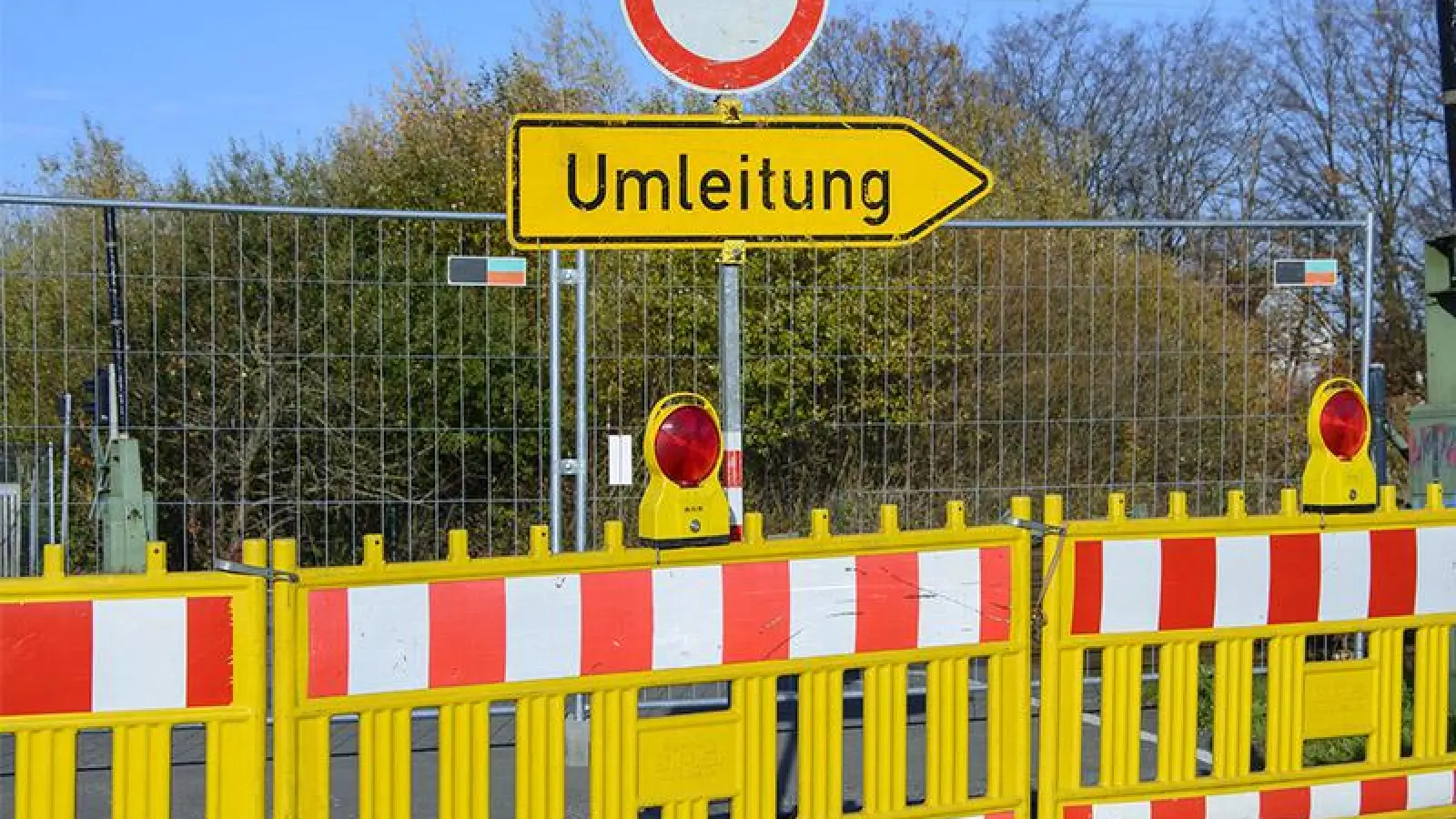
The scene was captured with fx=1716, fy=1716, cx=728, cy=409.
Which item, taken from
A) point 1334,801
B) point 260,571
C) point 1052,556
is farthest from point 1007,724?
point 260,571

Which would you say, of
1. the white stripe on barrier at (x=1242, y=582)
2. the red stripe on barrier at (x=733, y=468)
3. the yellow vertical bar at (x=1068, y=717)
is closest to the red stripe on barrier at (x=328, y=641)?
the red stripe on barrier at (x=733, y=468)

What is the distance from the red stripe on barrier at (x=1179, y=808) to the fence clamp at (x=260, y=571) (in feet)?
9.34

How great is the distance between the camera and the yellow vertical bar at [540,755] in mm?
4734

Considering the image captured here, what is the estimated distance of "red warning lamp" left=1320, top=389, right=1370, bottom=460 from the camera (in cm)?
575

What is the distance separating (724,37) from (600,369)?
3400 millimetres

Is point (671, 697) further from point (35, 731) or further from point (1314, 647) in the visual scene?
point (35, 731)

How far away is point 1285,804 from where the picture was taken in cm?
564

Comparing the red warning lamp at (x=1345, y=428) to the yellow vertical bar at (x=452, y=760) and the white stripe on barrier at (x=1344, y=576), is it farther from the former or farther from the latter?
the yellow vertical bar at (x=452, y=760)

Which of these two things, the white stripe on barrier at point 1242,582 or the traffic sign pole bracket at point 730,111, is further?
the white stripe on barrier at point 1242,582

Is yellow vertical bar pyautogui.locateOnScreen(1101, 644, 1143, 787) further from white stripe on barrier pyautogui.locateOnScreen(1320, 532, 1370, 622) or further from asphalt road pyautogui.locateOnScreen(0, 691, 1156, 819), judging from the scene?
asphalt road pyautogui.locateOnScreen(0, 691, 1156, 819)

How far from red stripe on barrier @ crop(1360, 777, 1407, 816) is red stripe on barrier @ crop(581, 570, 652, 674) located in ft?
8.50

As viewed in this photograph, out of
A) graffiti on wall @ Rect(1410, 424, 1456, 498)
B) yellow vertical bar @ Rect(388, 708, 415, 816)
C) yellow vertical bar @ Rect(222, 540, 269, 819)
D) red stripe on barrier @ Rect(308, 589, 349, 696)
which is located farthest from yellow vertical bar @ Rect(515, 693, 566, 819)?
graffiti on wall @ Rect(1410, 424, 1456, 498)

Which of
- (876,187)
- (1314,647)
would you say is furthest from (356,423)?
(1314,647)

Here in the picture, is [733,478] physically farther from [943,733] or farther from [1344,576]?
[1344,576]
